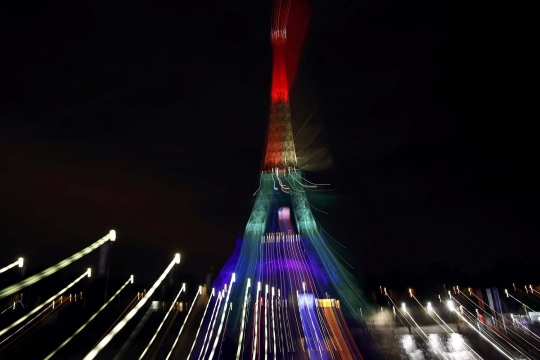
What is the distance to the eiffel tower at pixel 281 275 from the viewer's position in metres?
14.5

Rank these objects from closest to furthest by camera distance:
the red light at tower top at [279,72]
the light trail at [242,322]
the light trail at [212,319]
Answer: the light trail at [212,319] < the light trail at [242,322] < the red light at tower top at [279,72]

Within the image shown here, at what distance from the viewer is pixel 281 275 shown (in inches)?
1201

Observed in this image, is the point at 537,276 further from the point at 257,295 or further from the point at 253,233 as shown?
the point at 253,233

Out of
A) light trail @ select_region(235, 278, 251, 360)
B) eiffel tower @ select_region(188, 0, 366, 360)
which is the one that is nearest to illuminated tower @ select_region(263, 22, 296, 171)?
eiffel tower @ select_region(188, 0, 366, 360)

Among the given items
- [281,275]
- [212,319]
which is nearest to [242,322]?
[212,319]

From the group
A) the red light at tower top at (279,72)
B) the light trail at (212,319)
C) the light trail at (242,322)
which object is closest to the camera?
the light trail at (212,319)

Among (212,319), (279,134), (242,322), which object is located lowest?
(242,322)

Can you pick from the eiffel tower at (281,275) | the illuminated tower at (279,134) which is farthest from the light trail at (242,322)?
the illuminated tower at (279,134)

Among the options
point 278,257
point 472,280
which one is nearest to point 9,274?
point 278,257

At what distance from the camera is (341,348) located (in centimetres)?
1077

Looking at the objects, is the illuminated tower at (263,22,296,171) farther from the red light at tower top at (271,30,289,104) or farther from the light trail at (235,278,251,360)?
the light trail at (235,278,251,360)

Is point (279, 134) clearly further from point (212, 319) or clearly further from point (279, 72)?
point (212, 319)

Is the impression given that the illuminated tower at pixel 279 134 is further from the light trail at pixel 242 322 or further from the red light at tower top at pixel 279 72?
the light trail at pixel 242 322

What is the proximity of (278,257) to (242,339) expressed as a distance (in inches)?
805
